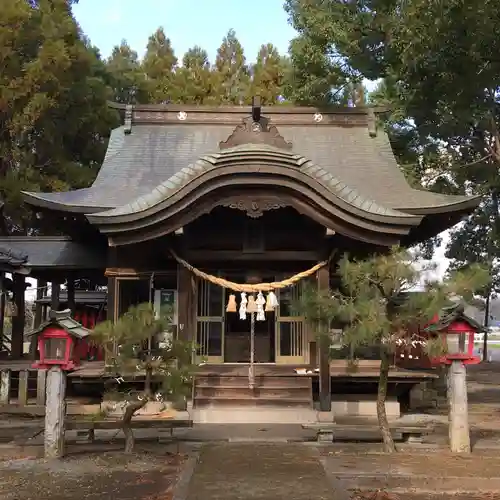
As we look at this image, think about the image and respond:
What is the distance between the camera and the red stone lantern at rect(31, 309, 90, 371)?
7.77 m

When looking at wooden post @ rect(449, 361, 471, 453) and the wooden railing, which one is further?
the wooden railing

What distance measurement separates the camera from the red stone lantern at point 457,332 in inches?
322

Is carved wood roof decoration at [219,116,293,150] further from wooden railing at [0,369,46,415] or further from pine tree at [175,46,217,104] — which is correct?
pine tree at [175,46,217,104]

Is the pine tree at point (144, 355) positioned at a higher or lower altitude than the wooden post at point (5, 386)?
higher

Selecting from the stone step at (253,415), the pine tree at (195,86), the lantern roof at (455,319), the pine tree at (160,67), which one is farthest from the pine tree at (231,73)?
the lantern roof at (455,319)

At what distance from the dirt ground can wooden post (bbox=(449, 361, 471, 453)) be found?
3734 millimetres

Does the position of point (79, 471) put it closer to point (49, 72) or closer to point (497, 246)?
point (49, 72)

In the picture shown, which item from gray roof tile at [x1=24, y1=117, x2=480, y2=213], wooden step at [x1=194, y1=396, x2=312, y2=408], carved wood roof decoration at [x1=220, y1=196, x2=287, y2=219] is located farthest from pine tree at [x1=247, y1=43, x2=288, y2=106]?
wooden step at [x1=194, y1=396, x2=312, y2=408]

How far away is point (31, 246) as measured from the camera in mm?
14742

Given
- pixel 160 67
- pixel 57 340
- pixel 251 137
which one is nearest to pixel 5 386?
pixel 57 340

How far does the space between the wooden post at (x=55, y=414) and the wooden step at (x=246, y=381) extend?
359 centimetres

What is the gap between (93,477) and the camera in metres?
6.69

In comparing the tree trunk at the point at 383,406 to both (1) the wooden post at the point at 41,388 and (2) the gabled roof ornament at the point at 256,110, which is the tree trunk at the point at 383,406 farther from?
(1) the wooden post at the point at 41,388

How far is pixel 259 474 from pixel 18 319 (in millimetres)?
10404
